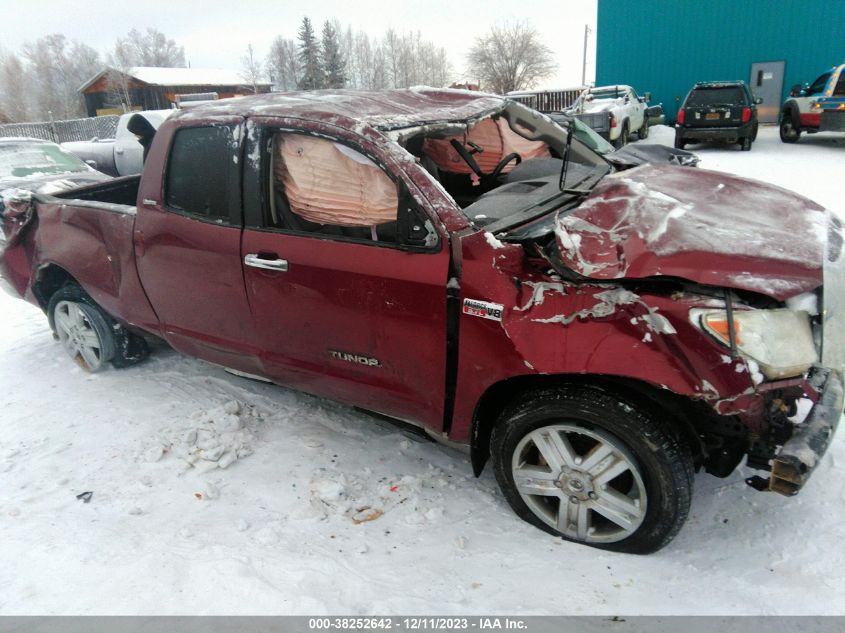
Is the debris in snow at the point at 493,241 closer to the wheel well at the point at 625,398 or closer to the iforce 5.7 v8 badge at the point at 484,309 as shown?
the iforce 5.7 v8 badge at the point at 484,309

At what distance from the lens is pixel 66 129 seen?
1104 inches

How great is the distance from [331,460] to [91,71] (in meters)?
78.5

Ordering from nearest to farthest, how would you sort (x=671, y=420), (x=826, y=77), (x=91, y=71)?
(x=671, y=420) → (x=826, y=77) → (x=91, y=71)

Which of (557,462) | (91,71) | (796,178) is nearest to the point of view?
(557,462)

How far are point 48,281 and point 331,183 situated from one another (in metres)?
2.97

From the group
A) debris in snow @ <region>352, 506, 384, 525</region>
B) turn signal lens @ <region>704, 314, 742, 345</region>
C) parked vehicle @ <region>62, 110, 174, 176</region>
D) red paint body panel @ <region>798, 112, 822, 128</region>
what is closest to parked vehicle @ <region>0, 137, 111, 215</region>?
parked vehicle @ <region>62, 110, 174, 176</region>

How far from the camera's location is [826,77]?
13422 millimetres

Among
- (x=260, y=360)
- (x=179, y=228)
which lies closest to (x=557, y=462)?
(x=260, y=360)

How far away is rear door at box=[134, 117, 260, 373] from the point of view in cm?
308

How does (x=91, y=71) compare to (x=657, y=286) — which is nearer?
(x=657, y=286)

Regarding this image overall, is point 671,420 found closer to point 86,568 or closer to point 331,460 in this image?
point 331,460

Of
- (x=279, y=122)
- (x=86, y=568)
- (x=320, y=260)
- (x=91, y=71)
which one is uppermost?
(x=91, y=71)

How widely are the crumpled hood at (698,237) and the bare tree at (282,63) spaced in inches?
2787

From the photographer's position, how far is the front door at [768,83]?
19297mm
